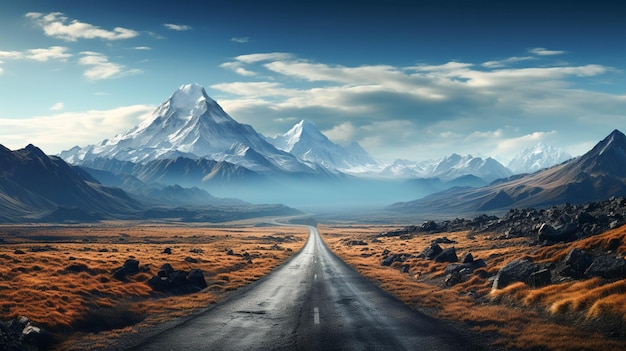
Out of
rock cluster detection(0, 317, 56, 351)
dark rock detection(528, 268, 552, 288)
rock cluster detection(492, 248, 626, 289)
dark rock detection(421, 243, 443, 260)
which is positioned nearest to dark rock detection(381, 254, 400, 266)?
dark rock detection(421, 243, 443, 260)

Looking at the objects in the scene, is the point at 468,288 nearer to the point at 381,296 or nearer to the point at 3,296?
the point at 381,296

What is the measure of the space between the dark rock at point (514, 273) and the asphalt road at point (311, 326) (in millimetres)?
6862

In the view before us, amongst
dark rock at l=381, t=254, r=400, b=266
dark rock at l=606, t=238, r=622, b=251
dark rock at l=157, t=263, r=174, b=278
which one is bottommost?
dark rock at l=381, t=254, r=400, b=266

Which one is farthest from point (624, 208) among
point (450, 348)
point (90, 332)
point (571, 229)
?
point (90, 332)

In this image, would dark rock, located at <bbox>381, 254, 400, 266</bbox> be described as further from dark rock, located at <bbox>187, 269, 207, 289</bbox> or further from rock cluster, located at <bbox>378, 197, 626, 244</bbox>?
dark rock, located at <bbox>187, 269, 207, 289</bbox>

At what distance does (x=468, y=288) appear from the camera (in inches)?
1220

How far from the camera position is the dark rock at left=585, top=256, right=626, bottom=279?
22453 mm

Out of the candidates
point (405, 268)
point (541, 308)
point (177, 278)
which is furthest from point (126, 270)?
point (541, 308)

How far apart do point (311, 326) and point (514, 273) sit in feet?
50.1

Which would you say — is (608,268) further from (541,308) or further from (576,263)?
(541,308)

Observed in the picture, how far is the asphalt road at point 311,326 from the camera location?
1756 cm

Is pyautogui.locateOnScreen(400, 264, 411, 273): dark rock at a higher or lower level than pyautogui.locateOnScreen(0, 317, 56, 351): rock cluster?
lower

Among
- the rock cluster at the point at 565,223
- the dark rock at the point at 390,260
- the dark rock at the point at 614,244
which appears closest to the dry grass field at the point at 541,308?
the dark rock at the point at 614,244

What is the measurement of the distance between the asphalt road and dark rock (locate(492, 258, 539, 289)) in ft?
22.5
